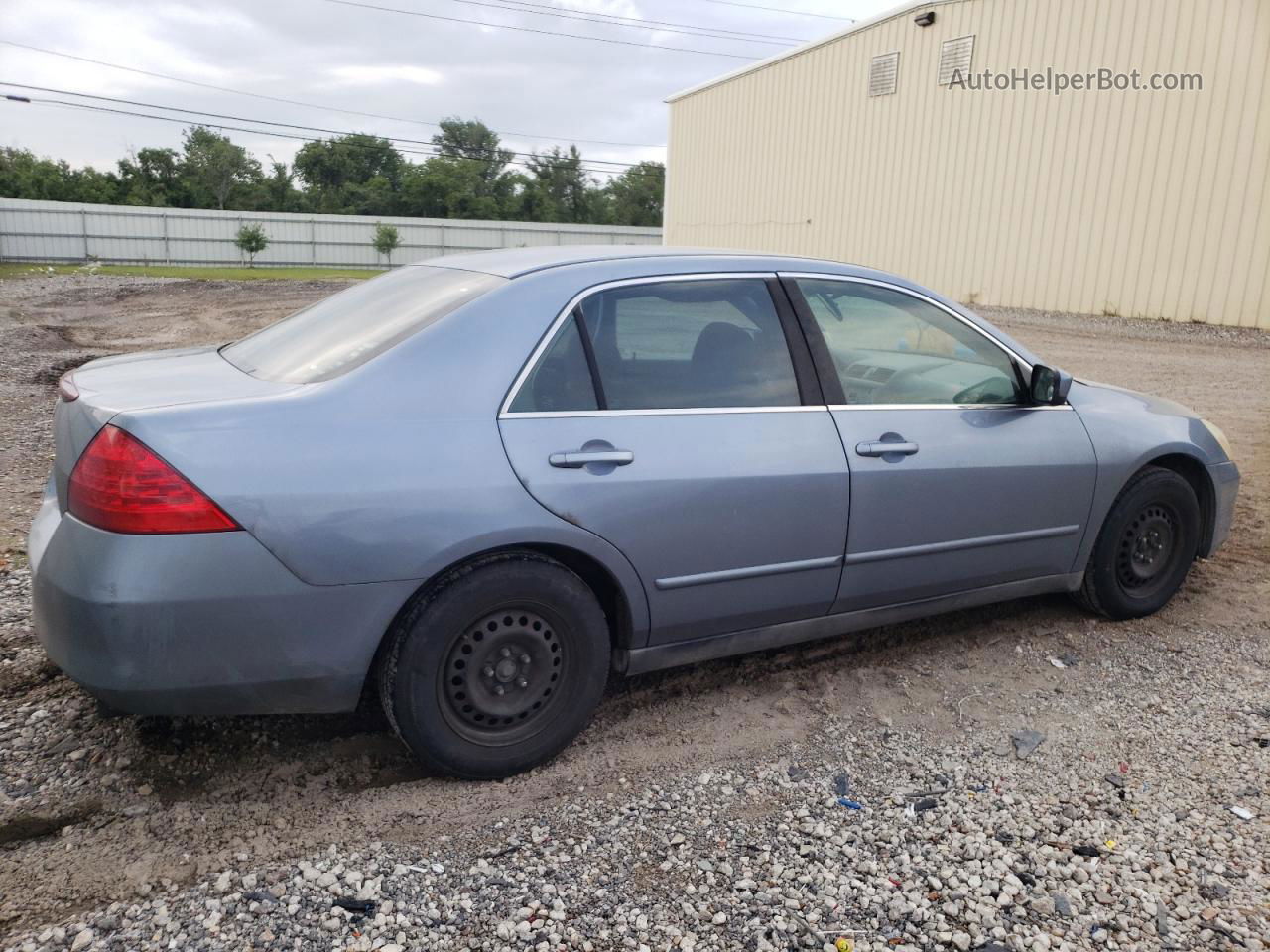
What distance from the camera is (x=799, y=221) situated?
2631 centimetres

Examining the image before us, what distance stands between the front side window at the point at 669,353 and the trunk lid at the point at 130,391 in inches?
32.7

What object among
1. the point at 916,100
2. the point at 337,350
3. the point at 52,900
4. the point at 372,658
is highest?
the point at 916,100

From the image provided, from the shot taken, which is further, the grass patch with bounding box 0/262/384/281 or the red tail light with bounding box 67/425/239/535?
the grass patch with bounding box 0/262/384/281

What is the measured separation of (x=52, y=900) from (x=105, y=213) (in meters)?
50.1

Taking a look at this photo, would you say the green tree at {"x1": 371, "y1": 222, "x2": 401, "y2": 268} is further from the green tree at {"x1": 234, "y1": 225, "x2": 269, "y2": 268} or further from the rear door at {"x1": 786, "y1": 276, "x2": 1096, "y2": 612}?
the rear door at {"x1": 786, "y1": 276, "x2": 1096, "y2": 612}

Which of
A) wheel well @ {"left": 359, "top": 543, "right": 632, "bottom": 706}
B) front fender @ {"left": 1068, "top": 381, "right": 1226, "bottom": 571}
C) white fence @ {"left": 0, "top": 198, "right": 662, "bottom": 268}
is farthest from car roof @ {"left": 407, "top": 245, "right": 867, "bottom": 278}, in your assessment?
white fence @ {"left": 0, "top": 198, "right": 662, "bottom": 268}

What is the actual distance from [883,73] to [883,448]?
21.8 meters

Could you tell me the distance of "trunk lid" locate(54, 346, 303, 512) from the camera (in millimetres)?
2818

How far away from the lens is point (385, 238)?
165 feet

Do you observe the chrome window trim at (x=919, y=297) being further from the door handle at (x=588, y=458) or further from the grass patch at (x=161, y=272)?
the grass patch at (x=161, y=272)

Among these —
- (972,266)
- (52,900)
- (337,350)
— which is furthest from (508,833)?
(972,266)

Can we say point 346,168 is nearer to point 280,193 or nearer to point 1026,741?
point 280,193

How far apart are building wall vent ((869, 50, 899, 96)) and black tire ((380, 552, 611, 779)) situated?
2227 cm

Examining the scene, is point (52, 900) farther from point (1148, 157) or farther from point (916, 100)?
point (916, 100)
